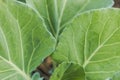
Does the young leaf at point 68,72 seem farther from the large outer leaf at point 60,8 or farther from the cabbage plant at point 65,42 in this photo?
the large outer leaf at point 60,8

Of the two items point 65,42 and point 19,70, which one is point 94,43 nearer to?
point 65,42

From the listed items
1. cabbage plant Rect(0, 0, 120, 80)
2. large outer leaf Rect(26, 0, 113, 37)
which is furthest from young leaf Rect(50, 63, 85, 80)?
large outer leaf Rect(26, 0, 113, 37)

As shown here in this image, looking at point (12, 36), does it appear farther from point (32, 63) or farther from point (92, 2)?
point (92, 2)

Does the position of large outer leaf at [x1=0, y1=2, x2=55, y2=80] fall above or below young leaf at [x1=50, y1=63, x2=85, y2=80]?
above

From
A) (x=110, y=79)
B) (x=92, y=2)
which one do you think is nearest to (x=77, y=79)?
(x=110, y=79)

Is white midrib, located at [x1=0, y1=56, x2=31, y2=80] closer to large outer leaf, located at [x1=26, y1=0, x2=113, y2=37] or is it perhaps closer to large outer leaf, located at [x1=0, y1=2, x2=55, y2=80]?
large outer leaf, located at [x1=0, y1=2, x2=55, y2=80]

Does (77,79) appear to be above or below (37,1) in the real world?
below
